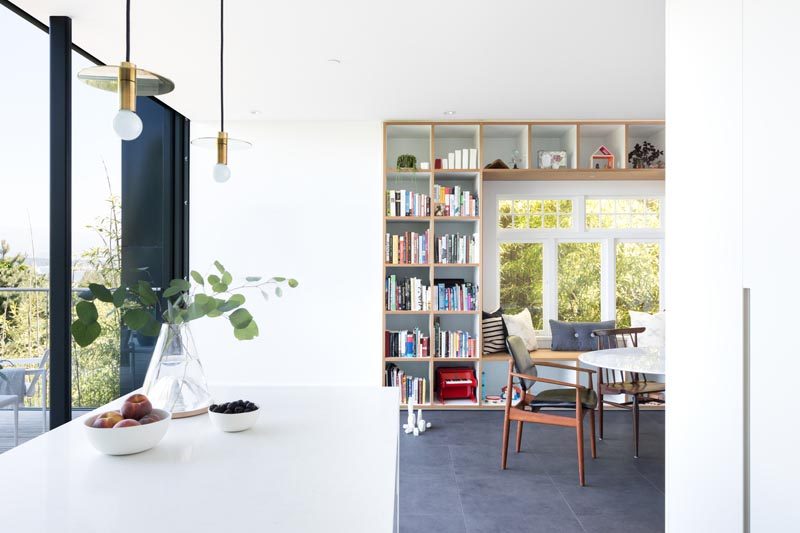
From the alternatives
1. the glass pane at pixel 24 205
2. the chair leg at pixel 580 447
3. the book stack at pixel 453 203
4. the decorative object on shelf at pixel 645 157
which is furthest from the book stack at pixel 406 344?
the glass pane at pixel 24 205

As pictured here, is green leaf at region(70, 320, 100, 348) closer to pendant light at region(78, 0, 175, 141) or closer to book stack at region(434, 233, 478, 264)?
pendant light at region(78, 0, 175, 141)

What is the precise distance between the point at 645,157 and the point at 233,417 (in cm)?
492

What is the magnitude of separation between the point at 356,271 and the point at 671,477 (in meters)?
3.57

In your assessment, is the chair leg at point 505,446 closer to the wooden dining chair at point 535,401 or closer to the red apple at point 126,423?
the wooden dining chair at point 535,401

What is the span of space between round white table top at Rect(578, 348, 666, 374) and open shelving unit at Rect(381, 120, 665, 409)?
125 cm

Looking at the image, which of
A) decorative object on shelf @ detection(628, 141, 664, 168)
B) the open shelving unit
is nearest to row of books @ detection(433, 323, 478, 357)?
the open shelving unit

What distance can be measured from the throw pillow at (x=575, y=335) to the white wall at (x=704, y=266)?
10.9 ft

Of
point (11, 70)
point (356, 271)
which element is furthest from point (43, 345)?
point (356, 271)

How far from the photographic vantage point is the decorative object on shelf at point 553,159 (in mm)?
5295

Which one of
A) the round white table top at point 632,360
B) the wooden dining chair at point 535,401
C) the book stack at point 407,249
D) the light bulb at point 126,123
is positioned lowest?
the wooden dining chair at point 535,401

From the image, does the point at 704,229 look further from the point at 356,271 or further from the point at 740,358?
the point at 356,271

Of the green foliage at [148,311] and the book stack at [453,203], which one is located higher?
the book stack at [453,203]

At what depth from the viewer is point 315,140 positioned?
210 inches

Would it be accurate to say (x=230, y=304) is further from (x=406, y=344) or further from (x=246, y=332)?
(x=406, y=344)
